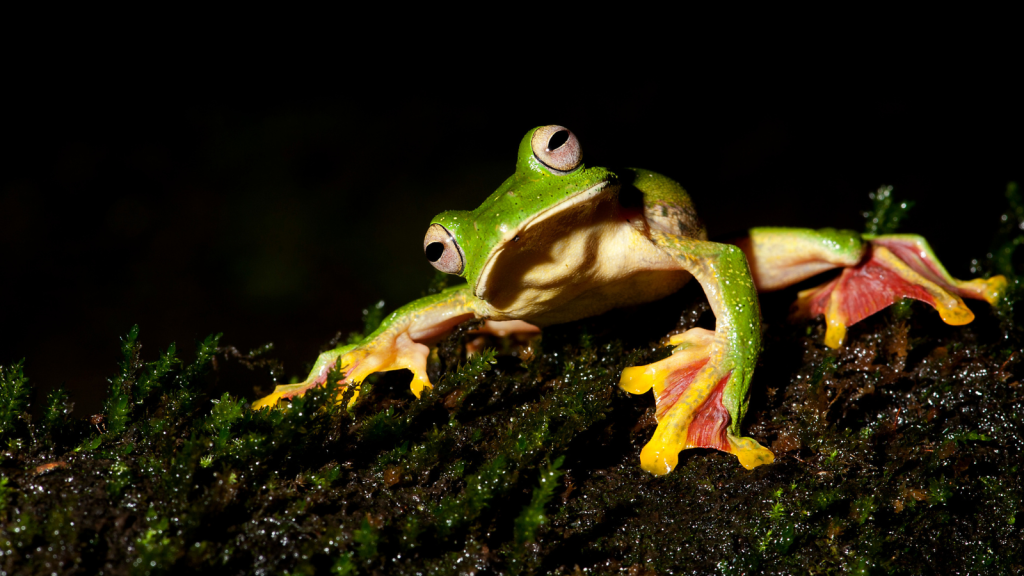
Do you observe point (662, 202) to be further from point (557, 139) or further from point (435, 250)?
point (435, 250)

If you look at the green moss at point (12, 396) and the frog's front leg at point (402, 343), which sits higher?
the green moss at point (12, 396)

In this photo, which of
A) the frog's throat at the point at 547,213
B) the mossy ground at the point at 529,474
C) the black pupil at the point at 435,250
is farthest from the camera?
the black pupil at the point at 435,250

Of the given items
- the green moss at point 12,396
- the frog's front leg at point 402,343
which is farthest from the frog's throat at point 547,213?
the green moss at point 12,396

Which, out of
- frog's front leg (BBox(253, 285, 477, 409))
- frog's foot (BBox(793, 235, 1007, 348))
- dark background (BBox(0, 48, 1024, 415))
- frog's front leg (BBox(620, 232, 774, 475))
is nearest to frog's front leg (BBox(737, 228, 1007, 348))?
frog's foot (BBox(793, 235, 1007, 348))

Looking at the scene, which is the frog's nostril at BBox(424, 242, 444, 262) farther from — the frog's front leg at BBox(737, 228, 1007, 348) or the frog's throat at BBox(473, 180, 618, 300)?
the frog's front leg at BBox(737, 228, 1007, 348)

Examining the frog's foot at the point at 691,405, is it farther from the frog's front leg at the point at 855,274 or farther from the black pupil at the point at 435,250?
the black pupil at the point at 435,250

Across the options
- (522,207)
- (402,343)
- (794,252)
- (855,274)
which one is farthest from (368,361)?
(855,274)
